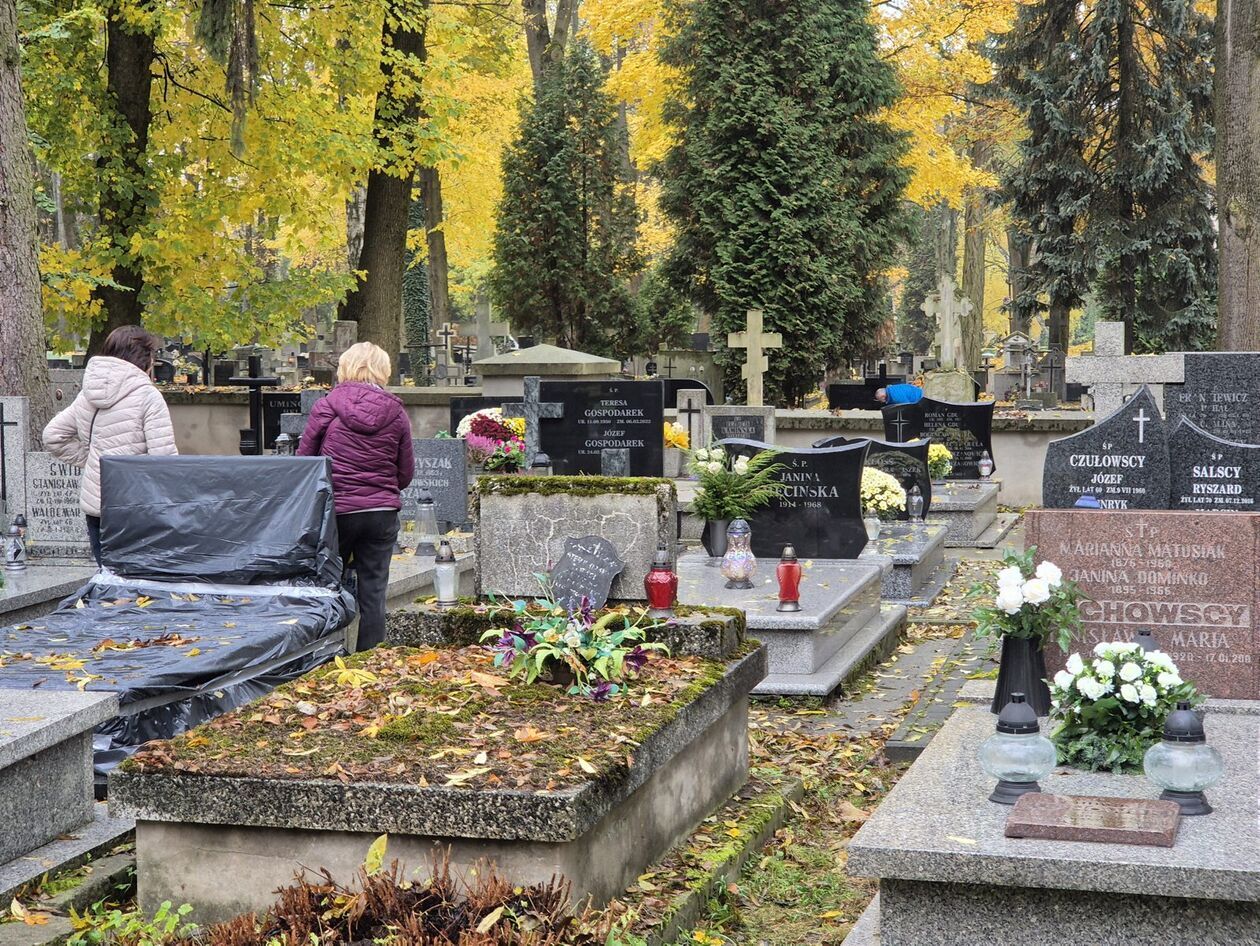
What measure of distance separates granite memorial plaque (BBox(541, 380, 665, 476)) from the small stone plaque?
10.3 metres

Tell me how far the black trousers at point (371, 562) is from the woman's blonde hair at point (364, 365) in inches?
31.1

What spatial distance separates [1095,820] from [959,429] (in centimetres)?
1354

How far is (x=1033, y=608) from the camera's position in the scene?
6.34 metres

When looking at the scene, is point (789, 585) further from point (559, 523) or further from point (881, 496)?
point (881, 496)

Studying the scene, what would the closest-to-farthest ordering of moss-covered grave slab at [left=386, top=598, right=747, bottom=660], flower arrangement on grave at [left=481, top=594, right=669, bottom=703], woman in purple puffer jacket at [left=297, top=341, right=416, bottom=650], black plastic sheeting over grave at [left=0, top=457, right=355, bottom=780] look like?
flower arrangement on grave at [left=481, top=594, right=669, bottom=703]
moss-covered grave slab at [left=386, top=598, right=747, bottom=660]
black plastic sheeting over grave at [left=0, top=457, right=355, bottom=780]
woman in purple puffer jacket at [left=297, top=341, right=416, bottom=650]

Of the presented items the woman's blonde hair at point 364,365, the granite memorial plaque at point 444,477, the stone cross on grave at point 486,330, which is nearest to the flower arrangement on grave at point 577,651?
the woman's blonde hair at point 364,365

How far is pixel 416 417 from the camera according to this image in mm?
21734

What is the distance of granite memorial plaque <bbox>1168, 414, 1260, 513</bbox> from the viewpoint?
8.27 meters

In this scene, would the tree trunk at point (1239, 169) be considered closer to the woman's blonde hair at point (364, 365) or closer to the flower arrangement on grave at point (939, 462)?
the flower arrangement on grave at point (939, 462)

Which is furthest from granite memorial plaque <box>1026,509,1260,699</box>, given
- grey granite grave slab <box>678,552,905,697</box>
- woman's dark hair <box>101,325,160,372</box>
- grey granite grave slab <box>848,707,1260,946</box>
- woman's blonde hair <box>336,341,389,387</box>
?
woman's dark hair <box>101,325,160,372</box>

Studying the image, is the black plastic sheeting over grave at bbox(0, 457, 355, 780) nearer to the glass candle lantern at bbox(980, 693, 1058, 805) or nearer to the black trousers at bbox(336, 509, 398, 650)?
the black trousers at bbox(336, 509, 398, 650)

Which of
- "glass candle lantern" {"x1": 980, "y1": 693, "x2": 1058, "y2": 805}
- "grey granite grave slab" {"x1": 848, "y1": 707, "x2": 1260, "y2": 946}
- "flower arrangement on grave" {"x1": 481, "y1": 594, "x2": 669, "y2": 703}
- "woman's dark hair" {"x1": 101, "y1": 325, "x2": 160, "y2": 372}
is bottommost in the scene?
"grey granite grave slab" {"x1": 848, "y1": 707, "x2": 1260, "y2": 946}

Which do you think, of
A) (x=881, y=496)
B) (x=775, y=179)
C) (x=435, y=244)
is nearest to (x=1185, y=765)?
(x=881, y=496)

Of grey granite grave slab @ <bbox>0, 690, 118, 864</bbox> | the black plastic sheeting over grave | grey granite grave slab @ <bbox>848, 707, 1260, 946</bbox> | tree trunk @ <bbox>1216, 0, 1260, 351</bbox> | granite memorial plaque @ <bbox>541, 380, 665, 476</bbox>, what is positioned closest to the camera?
grey granite grave slab @ <bbox>848, 707, 1260, 946</bbox>
